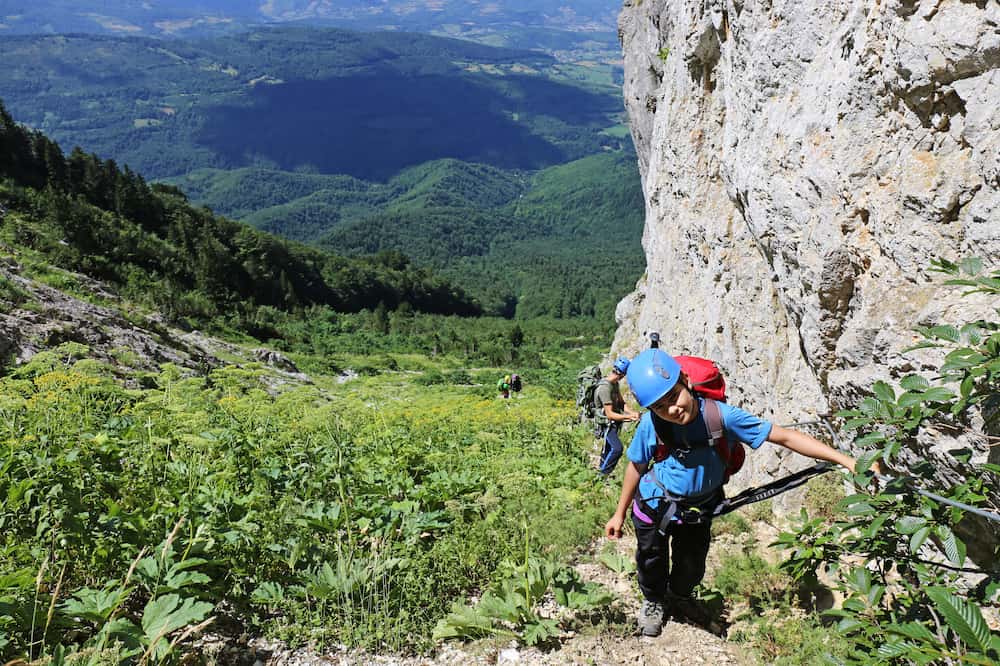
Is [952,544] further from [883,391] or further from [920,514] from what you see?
[883,391]

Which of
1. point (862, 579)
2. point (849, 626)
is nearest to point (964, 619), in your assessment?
point (849, 626)

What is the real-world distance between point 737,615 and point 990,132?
142 inches

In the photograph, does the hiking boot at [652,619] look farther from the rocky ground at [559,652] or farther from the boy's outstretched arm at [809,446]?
the boy's outstretched arm at [809,446]

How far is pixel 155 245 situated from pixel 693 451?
47357 mm

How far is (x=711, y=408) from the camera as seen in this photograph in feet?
12.2

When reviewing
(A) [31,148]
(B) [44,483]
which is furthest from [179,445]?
(A) [31,148]

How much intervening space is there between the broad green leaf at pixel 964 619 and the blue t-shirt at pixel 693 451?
1515 mm

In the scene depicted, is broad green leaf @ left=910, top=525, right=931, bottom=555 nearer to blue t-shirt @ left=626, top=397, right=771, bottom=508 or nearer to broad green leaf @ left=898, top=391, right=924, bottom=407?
broad green leaf @ left=898, top=391, right=924, bottom=407

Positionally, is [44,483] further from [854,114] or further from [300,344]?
[300,344]

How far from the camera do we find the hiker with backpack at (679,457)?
353 cm

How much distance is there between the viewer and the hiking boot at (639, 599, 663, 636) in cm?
432

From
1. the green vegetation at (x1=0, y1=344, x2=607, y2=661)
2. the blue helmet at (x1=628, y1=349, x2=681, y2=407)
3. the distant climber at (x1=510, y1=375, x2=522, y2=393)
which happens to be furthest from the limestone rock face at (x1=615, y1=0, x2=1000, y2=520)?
the distant climber at (x1=510, y1=375, x2=522, y2=393)

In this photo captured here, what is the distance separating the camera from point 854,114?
15.5 feet

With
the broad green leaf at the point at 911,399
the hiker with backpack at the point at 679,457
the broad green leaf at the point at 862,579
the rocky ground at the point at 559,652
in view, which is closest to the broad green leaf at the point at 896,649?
the broad green leaf at the point at 862,579
